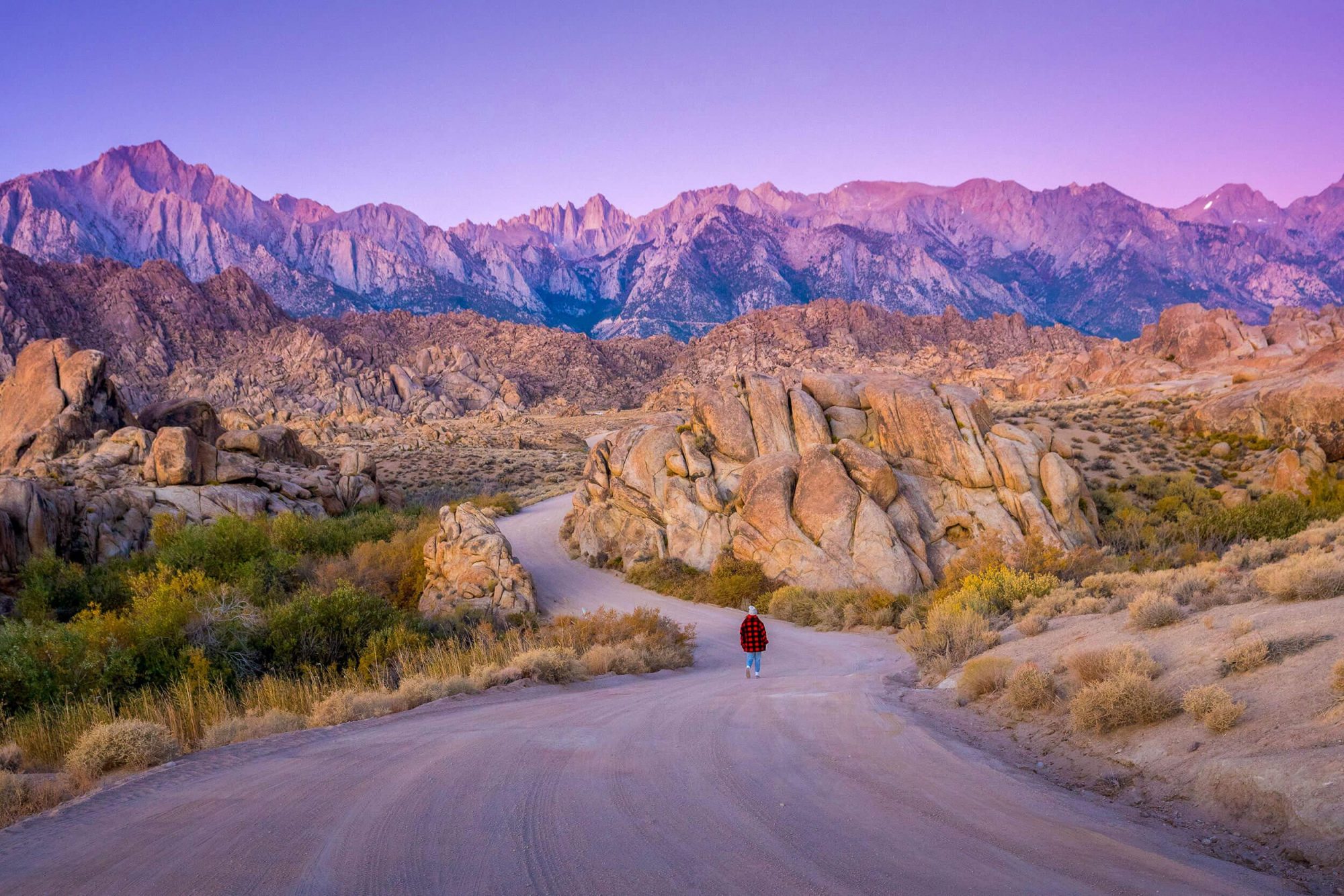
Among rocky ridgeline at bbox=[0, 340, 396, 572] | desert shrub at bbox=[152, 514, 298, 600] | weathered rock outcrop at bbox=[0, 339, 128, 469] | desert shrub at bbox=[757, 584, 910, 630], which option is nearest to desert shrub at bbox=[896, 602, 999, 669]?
desert shrub at bbox=[757, 584, 910, 630]

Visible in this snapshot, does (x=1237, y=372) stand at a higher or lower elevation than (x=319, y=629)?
higher

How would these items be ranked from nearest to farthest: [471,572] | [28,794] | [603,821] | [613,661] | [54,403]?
1. [603,821]
2. [28,794]
3. [613,661]
4. [471,572]
5. [54,403]

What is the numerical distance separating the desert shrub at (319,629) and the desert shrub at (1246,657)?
12.5 m

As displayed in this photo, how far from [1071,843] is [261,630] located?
1293 cm

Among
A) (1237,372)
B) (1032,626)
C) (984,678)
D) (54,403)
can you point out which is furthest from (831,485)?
(1237,372)

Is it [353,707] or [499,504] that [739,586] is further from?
[499,504]

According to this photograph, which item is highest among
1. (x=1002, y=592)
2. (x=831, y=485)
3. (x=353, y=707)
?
(x=831, y=485)

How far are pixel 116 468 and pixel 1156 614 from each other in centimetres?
3201

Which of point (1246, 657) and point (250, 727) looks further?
point (250, 727)

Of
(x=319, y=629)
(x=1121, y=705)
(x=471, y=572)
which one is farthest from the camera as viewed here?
(x=471, y=572)

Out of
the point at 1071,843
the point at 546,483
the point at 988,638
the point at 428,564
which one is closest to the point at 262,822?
the point at 1071,843

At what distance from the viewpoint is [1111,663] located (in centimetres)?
714

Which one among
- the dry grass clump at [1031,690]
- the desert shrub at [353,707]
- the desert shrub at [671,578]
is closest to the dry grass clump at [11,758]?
the desert shrub at [353,707]

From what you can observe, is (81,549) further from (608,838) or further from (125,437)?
(608,838)
